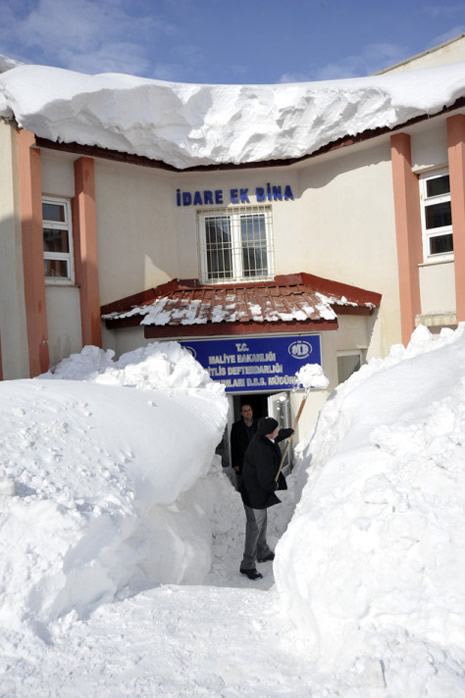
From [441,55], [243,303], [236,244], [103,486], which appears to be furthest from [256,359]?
[441,55]

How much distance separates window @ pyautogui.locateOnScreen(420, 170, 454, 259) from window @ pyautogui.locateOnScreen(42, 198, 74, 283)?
5.79 m

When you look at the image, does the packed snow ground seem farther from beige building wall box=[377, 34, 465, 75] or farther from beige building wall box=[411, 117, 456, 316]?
beige building wall box=[377, 34, 465, 75]

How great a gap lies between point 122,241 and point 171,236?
3.29 ft

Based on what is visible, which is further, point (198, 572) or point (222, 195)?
point (222, 195)

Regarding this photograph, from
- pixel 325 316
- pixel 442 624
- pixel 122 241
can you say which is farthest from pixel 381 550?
pixel 122 241

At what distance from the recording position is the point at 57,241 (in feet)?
31.4

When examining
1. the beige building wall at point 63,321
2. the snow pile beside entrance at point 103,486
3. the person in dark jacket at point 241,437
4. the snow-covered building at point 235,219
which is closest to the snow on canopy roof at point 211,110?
the snow-covered building at point 235,219

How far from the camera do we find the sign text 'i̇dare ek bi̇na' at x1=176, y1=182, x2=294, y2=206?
10680 mm

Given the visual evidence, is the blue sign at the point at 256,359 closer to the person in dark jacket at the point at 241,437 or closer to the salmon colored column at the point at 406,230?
the person in dark jacket at the point at 241,437

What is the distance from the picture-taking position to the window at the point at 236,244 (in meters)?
10.8

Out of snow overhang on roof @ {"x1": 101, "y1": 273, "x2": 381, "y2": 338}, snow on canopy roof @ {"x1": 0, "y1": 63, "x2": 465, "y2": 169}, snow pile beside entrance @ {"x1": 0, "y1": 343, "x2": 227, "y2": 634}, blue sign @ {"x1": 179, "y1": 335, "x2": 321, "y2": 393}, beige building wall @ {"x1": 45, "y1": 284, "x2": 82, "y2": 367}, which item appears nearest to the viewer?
snow pile beside entrance @ {"x1": 0, "y1": 343, "x2": 227, "y2": 634}

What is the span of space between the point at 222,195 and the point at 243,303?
90.1 inches

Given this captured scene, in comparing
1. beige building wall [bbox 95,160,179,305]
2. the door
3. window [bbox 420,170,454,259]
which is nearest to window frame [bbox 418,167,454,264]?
window [bbox 420,170,454,259]

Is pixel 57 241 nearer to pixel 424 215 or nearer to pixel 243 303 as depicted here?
pixel 243 303
